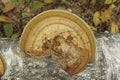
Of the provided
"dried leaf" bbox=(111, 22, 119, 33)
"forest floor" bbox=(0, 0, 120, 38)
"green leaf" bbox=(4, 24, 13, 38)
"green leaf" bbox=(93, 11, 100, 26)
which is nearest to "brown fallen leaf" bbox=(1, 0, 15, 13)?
"forest floor" bbox=(0, 0, 120, 38)

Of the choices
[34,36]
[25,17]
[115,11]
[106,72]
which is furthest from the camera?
[115,11]

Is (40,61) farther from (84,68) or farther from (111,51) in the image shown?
(111,51)

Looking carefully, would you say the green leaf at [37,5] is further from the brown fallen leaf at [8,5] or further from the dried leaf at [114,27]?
the dried leaf at [114,27]

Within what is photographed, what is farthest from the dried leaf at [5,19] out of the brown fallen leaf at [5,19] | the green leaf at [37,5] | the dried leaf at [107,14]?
the dried leaf at [107,14]

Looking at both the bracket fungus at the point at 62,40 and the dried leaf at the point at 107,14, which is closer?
the bracket fungus at the point at 62,40

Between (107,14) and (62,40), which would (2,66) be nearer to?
(62,40)

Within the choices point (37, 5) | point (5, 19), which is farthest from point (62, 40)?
point (5, 19)

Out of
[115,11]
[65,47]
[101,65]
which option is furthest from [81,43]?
[115,11]
